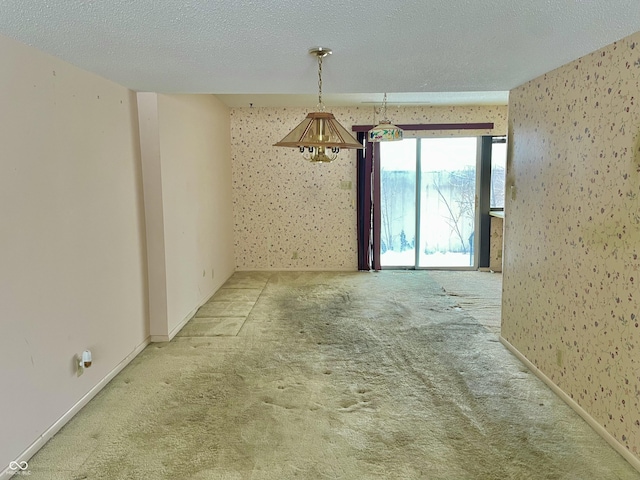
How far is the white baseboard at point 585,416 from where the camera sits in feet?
6.63

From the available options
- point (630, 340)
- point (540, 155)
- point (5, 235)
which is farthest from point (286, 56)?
point (630, 340)

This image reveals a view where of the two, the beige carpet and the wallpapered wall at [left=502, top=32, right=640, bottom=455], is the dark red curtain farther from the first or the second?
the wallpapered wall at [left=502, top=32, right=640, bottom=455]

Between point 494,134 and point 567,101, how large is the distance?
3.82m

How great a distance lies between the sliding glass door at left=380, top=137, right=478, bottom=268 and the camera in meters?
6.38

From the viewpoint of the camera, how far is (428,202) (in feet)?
21.3

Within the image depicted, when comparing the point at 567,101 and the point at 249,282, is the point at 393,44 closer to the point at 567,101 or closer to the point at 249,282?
the point at 567,101

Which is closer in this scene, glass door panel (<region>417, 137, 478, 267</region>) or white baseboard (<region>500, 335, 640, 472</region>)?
white baseboard (<region>500, 335, 640, 472</region>)

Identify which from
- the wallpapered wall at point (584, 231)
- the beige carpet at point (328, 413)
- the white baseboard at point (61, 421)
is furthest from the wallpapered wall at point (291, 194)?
the white baseboard at point (61, 421)

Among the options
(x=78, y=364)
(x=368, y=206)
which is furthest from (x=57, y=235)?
(x=368, y=206)

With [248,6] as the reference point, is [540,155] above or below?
below

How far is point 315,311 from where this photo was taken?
4.46 metres

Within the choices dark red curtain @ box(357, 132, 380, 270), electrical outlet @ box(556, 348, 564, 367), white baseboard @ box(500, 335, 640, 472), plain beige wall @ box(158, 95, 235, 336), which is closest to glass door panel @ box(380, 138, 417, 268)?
dark red curtain @ box(357, 132, 380, 270)

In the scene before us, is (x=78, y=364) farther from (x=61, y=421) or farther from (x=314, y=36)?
(x=314, y=36)

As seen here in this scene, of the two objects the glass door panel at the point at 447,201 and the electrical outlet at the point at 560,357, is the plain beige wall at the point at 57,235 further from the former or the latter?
the glass door panel at the point at 447,201
